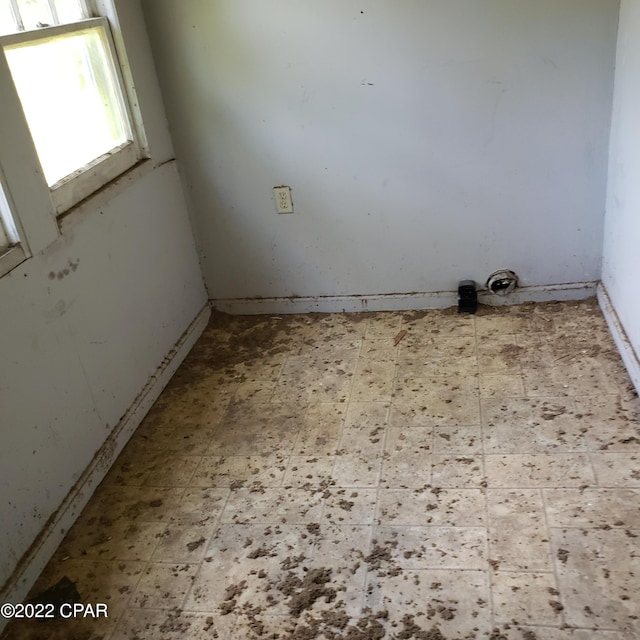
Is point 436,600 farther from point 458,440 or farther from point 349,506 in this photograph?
point 458,440

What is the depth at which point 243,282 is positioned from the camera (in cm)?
308

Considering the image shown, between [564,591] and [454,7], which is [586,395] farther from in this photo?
[454,7]

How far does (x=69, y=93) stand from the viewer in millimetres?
2205

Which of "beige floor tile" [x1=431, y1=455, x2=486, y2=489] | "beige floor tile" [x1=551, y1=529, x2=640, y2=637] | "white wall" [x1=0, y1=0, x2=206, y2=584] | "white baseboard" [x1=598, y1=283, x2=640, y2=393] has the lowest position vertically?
"beige floor tile" [x1=431, y1=455, x2=486, y2=489]

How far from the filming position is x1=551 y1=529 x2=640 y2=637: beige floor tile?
4.91 ft

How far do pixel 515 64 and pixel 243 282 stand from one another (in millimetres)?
1506

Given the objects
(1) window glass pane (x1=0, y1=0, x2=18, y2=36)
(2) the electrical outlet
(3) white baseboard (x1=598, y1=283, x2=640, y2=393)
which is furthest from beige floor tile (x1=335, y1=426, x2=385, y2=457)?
(1) window glass pane (x1=0, y1=0, x2=18, y2=36)

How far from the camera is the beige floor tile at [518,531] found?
65.6 inches

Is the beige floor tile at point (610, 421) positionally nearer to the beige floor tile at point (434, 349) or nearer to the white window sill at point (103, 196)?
the beige floor tile at point (434, 349)

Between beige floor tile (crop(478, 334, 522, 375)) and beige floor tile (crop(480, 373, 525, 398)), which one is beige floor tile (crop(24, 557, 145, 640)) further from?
beige floor tile (crop(478, 334, 522, 375))

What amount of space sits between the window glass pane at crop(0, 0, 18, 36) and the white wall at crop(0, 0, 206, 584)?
1.85ft

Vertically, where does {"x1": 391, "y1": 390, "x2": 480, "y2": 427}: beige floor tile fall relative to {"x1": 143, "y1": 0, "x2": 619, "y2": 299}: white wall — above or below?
below

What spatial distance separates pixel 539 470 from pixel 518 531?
0.86 ft

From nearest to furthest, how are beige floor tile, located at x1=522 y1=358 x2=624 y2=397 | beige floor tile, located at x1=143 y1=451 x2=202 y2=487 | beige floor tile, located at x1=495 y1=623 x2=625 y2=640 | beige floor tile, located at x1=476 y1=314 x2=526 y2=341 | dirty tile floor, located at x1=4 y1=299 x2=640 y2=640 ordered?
beige floor tile, located at x1=495 y1=623 x2=625 y2=640, dirty tile floor, located at x1=4 y1=299 x2=640 y2=640, beige floor tile, located at x1=143 y1=451 x2=202 y2=487, beige floor tile, located at x1=522 y1=358 x2=624 y2=397, beige floor tile, located at x1=476 y1=314 x2=526 y2=341
